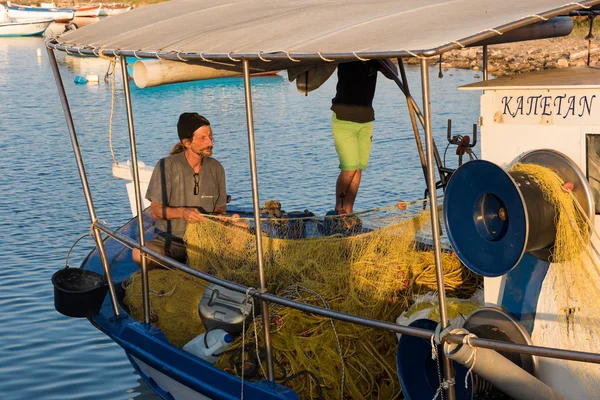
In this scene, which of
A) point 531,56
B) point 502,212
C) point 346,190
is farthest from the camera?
point 531,56

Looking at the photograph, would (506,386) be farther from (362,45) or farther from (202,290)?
(202,290)

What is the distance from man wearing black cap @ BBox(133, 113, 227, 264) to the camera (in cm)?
624

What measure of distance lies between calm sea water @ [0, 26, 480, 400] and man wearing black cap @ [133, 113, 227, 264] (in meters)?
1.67

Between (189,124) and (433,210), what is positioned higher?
(189,124)

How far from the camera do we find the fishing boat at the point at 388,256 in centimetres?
356

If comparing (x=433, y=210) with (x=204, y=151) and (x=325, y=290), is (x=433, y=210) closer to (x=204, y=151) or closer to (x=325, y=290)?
(x=325, y=290)

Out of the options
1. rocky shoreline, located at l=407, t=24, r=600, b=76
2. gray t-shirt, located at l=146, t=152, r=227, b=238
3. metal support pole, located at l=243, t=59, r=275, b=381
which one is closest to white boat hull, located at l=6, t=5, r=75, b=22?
rocky shoreline, located at l=407, t=24, r=600, b=76

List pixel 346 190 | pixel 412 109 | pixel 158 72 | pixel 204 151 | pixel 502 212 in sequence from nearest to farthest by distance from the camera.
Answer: pixel 502 212, pixel 158 72, pixel 204 151, pixel 412 109, pixel 346 190

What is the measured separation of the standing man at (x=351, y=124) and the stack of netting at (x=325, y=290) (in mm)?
1159

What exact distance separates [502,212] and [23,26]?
48.8 metres

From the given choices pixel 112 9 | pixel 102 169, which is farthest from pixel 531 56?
pixel 112 9

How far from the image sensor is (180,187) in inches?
250

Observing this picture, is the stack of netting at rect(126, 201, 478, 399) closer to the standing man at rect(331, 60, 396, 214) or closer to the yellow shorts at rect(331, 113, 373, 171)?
the standing man at rect(331, 60, 396, 214)

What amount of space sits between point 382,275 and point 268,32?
1.60 meters
